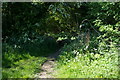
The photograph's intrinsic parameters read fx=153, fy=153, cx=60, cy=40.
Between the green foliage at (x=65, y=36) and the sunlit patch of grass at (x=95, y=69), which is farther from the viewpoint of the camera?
the green foliage at (x=65, y=36)

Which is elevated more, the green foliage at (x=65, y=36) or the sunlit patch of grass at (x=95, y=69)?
the green foliage at (x=65, y=36)

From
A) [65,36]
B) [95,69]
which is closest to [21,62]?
[65,36]

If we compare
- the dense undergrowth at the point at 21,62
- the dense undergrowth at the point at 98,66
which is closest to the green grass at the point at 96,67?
the dense undergrowth at the point at 98,66

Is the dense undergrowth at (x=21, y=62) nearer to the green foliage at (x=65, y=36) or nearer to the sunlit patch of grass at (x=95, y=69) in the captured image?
the green foliage at (x=65, y=36)

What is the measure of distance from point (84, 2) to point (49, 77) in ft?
15.3

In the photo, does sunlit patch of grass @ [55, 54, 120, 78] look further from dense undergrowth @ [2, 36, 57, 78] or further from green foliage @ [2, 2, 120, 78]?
dense undergrowth @ [2, 36, 57, 78]

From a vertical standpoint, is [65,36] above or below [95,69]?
above

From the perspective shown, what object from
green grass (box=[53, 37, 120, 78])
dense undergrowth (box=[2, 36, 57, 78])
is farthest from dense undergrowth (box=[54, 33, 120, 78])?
dense undergrowth (box=[2, 36, 57, 78])

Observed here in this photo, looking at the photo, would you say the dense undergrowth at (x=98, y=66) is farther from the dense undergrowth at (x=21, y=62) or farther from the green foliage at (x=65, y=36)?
the dense undergrowth at (x=21, y=62)

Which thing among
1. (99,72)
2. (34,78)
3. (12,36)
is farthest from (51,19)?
(99,72)

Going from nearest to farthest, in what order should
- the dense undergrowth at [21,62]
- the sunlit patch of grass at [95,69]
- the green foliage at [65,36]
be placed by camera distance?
the sunlit patch of grass at [95,69] < the green foliage at [65,36] < the dense undergrowth at [21,62]

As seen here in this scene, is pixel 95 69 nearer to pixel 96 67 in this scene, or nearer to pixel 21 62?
pixel 96 67

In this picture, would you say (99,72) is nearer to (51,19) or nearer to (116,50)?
(116,50)

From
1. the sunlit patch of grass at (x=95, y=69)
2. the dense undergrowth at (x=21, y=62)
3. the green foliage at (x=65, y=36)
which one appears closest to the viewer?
the sunlit patch of grass at (x=95, y=69)
